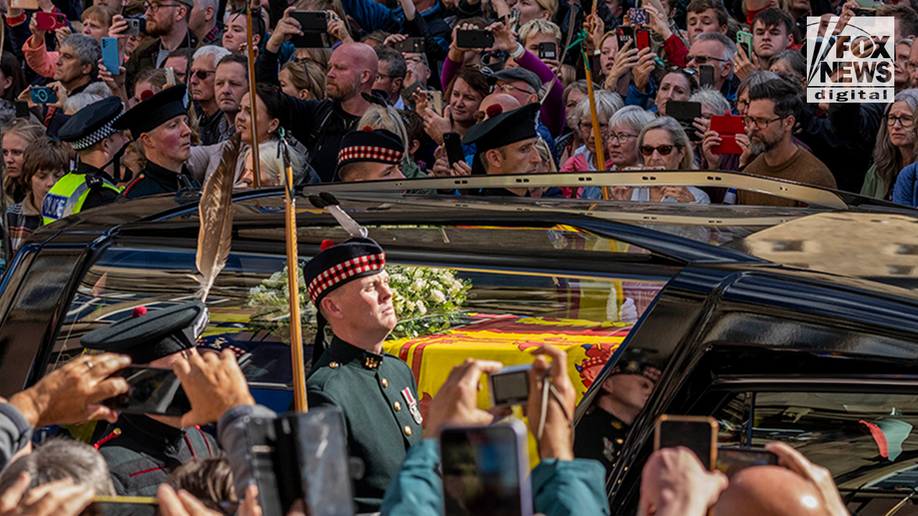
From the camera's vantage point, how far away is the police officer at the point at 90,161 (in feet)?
15.0

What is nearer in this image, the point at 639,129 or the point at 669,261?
the point at 669,261

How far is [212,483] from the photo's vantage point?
1.15m

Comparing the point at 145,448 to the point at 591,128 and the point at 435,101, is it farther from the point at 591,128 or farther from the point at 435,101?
the point at 435,101

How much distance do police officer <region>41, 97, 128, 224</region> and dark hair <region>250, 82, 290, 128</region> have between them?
0.71 metres

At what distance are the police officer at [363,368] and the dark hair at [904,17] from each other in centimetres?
361

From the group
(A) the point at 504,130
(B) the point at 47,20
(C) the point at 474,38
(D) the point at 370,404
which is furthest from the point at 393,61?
(D) the point at 370,404

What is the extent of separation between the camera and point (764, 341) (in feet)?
5.19

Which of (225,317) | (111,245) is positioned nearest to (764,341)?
(225,317)

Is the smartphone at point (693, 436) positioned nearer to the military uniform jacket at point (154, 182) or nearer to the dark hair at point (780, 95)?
the dark hair at point (780, 95)

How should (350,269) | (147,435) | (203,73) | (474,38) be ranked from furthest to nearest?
(203,73)
(474,38)
(350,269)
(147,435)

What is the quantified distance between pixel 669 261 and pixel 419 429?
0.72 metres

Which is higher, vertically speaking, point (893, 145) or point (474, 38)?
point (474, 38)

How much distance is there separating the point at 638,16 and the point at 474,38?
3.08 ft

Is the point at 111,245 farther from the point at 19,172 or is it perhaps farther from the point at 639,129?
the point at 19,172
